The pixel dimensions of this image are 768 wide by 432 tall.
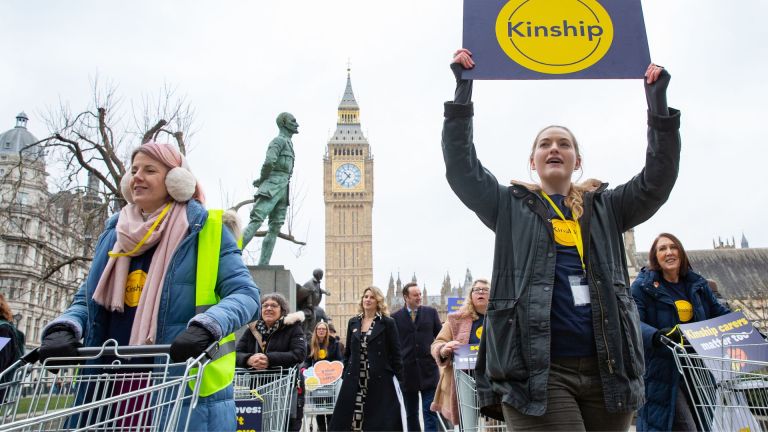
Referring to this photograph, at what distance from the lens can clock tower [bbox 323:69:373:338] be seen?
99312 millimetres

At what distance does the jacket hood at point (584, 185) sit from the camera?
2.79 metres

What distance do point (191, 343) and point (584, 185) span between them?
5.81ft

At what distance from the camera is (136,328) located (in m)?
2.90

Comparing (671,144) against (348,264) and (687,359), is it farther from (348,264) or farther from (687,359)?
(348,264)

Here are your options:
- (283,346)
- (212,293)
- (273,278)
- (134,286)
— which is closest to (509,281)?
(212,293)

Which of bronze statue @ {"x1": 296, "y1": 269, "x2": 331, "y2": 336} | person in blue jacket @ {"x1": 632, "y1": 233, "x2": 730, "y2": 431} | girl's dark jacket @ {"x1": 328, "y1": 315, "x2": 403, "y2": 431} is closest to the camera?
person in blue jacket @ {"x1": 632, "y1": 233, "x2": 730, "y2": 431}

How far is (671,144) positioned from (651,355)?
8.10 feet

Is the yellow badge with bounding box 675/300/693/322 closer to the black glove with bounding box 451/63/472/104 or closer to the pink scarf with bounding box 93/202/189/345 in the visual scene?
the black glove with bounding box 451/63/472/104

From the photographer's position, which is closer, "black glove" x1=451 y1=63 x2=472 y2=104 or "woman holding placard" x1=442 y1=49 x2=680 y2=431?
"woman holding placard" x1=442 y1=49 x2=680 y2=431

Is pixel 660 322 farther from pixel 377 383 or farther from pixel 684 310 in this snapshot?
pixel 377 383

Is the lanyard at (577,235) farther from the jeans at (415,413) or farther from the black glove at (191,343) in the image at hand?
the jeans at (415,413)

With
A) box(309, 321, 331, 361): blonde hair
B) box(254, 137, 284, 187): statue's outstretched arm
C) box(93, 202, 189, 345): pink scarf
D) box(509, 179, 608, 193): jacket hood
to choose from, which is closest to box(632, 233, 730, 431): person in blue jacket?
box(509, 179, 608, 193): jacket hood

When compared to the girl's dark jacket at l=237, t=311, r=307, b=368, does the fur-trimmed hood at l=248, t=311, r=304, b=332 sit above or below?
above

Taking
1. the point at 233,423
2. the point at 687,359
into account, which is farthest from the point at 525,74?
the point at 233,423
